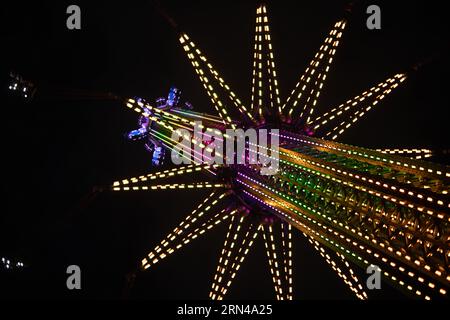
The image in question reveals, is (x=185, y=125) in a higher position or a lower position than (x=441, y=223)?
higher

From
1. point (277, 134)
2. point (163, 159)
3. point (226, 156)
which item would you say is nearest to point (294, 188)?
point (277, 134)

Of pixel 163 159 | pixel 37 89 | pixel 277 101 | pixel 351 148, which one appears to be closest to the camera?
pixel 351 148

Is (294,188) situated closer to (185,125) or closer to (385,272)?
(385,272)

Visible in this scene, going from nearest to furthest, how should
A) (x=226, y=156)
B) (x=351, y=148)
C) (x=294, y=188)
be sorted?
(x=351, y=148) → (x=294, y=188) → (x=226, y=156)

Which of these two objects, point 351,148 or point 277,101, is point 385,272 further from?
point 277,101

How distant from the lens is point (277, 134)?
35.6 feet

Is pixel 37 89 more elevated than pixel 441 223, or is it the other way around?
pixel 37 89

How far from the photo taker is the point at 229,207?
11.7 meters

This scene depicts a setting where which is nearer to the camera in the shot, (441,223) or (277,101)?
(441,223)

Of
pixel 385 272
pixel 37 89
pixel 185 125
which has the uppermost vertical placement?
pixel 37 89

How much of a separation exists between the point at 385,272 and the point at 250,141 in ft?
19.9

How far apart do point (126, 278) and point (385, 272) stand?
633cm

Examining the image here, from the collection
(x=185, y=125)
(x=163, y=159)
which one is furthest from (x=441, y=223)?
(x=163, y=159)

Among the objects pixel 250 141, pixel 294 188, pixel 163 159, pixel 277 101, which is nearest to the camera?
pixel 294 188
